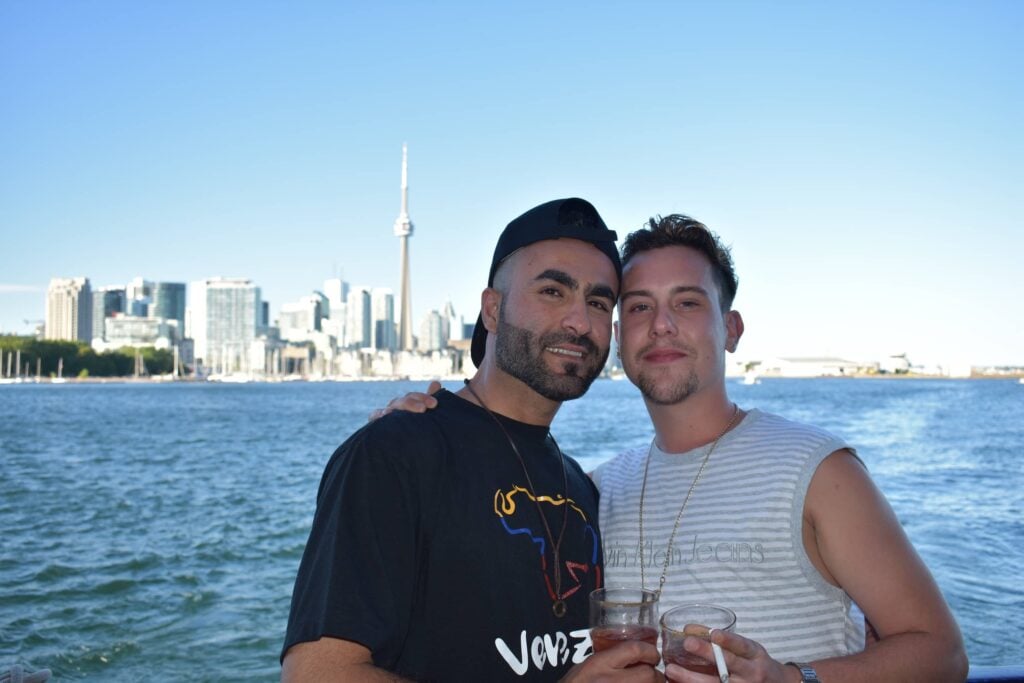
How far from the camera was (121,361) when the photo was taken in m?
156

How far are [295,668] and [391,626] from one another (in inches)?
10.2

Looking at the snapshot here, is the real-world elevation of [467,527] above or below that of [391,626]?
above

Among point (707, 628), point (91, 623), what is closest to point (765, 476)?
point (707, 628)

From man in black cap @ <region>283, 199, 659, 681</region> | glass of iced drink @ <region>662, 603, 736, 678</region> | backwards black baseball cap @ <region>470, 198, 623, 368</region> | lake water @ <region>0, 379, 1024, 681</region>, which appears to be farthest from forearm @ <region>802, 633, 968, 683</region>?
lake water @ <region>0, 379, 1024, 681</region>

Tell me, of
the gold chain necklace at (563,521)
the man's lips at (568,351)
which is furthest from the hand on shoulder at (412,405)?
the man's lips at (568,351)

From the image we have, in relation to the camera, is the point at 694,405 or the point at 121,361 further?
the point at 121,361

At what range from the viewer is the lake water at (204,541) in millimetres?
10422

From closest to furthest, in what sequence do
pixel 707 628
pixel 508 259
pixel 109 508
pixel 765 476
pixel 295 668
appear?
pixel 707 628
pixel 295 668
pixel 765 476
pixel 508 259
pixel 109 508

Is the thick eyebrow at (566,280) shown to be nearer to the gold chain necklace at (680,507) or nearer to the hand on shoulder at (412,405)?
the hand on shoulder at (412,405)

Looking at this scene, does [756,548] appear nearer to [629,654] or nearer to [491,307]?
[629,654]

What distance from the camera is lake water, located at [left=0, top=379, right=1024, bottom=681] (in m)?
10.4

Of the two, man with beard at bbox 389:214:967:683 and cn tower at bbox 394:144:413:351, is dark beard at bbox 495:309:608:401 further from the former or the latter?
cn tower at bbox 394:144:413:351

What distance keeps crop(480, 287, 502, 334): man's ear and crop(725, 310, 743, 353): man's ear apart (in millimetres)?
895

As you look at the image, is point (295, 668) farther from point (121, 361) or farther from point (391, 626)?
point (121, 361)
